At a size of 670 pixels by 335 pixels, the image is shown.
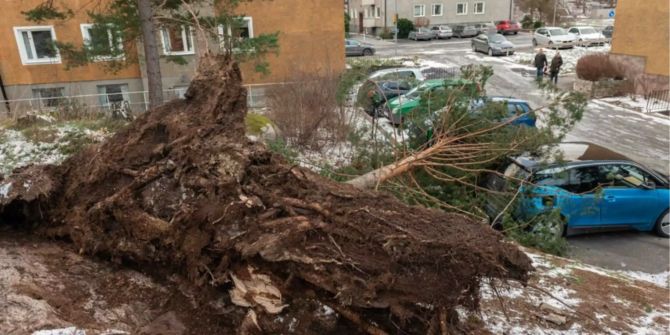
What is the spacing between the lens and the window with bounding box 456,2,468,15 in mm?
40656

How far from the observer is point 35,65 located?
1688cm

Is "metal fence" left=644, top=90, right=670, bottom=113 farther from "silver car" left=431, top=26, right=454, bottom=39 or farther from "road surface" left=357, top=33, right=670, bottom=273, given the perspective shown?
"silver car" left=431, top=26, right=454, bottom=39

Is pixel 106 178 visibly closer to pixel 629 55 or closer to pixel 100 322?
pixel 100 322

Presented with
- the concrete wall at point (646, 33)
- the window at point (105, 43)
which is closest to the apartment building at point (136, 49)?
the window at point (105, 43)

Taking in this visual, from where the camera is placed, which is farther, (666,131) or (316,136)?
(666,131)

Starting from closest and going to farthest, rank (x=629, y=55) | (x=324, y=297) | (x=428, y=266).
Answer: (x=428, y=266)
(x=324, y=297)
(x=629, y=55)

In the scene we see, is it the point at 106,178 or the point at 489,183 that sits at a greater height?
the point at 106,178

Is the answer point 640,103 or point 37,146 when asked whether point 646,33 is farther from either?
point 37,146

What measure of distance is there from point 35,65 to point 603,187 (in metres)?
19.3

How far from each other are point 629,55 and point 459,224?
65.3 feet

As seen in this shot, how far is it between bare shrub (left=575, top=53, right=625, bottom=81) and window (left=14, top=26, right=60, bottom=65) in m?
22.1

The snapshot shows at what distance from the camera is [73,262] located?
386 centimetres

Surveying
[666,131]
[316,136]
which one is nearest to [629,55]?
[666,131]

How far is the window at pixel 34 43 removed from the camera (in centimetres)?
1644
